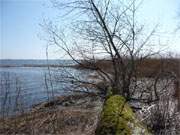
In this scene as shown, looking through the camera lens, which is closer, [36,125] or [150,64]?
[36,125]

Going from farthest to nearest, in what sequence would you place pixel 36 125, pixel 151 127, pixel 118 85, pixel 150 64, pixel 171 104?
pixel 150 64
pixel 118 85
pixel 36 125
pixel 171 104
pixel 151 127

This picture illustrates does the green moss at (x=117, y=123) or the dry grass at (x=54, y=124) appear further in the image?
the dry grass at (x=54, y=124)

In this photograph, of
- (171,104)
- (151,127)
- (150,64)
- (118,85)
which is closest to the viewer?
(151,127)

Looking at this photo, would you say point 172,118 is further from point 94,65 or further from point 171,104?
point 94,65

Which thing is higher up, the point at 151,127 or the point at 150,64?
the point at 150,64

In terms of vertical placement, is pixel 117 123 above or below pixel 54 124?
above

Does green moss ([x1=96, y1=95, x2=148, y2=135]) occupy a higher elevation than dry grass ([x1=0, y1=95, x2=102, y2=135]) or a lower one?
higher

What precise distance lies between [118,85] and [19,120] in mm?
3597

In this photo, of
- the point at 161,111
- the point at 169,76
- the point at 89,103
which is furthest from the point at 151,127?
the point at 89,103

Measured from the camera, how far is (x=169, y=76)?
9305 mm

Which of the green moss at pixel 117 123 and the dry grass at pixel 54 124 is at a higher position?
the green moss at pixel 117 123

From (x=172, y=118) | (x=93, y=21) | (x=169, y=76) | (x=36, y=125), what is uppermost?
(x=93, y=21)

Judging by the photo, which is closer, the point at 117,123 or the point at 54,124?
the point at 117,123

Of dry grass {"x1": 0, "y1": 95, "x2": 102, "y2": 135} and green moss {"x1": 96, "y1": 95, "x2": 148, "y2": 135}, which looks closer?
green moss {"x1": 96, "y1": 95, "x2": 148, "y2": 135}
